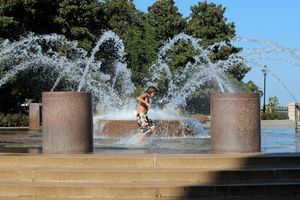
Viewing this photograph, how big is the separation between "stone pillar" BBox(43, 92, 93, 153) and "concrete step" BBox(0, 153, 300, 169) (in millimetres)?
1340

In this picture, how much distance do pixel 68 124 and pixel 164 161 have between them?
2468mm

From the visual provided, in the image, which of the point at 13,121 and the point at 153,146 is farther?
the point at 13,121

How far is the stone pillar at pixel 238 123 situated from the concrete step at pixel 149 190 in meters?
2.19

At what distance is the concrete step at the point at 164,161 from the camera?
31.7 feet

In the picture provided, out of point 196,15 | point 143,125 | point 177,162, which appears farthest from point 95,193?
point 196,15

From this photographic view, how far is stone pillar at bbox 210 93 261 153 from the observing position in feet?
36.8

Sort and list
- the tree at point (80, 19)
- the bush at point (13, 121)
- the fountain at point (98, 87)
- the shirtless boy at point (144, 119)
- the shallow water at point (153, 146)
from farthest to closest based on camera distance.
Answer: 1. the tree at point (80, 19)
2. the bush at point (13, 121)
3. the shirtless boy at point (144, 119)
4. the shallow water at point (153, 146)
5. the fountain at point (98, 87)

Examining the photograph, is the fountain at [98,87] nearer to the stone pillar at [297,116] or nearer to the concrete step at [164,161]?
the concrete step at [164,161]

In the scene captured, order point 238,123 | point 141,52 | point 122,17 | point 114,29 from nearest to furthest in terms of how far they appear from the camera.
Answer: point 238,123 → point 114,29 → point 141,52 → point 122,17

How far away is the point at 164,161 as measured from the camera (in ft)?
31.8

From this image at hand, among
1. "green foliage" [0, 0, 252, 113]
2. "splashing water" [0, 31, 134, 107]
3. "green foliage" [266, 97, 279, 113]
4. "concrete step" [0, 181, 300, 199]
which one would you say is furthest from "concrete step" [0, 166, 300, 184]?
"green foliage" [266, 97, 279, 113]

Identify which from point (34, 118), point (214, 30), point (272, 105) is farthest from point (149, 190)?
point (272, 105)

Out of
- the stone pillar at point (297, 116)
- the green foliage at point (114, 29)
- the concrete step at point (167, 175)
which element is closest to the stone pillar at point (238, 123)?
the concrete step at point (167, 175)

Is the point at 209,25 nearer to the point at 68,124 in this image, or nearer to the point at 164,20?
the point at 164,20
